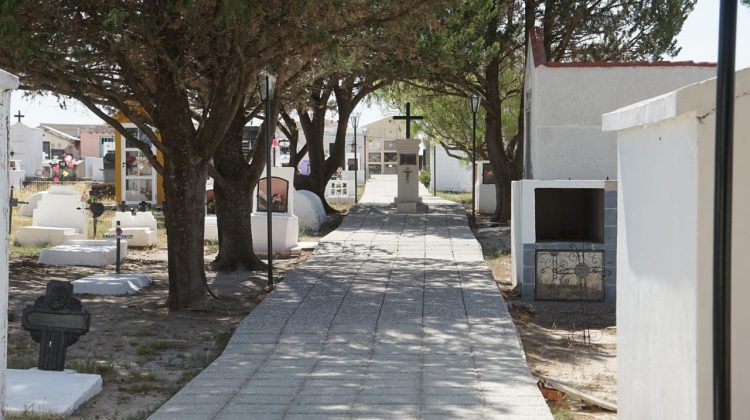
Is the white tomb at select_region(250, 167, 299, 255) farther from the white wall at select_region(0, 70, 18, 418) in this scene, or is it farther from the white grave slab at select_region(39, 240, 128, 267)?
the white wall at select_region(0, 70, 18, 418)

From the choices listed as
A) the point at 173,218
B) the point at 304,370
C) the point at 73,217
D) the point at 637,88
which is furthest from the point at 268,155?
the point at 73,217

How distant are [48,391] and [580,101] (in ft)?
30.2

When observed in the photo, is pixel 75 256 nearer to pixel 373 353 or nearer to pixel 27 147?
pixel 373 353

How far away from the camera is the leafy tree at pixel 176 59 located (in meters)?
11.0

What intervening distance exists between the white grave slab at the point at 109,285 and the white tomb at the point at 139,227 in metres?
6.36

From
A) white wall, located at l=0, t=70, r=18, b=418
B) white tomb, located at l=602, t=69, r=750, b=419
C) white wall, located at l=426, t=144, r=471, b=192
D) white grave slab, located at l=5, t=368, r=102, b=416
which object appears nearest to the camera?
white tomb, located at l=602, t=69, r=750, b=419

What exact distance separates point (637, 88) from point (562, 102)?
3.35ft

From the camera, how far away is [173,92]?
39.2ft

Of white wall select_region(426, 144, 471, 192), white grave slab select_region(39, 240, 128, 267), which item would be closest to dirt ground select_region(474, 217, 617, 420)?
white grave slab select_region(39, 240, 128, 267)

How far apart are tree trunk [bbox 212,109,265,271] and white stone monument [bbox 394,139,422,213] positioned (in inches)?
433

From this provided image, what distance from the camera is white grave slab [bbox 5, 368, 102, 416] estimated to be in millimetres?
6512

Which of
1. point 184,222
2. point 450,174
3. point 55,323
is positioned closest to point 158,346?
point 55,323

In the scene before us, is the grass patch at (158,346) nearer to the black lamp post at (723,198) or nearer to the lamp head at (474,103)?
the black lamp post at (723,198)

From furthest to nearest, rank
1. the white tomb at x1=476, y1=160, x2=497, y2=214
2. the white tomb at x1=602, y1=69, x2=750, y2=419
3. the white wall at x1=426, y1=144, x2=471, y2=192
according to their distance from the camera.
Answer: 1. the white wall at x1=426, y1=144, x2=471, y2=192
2. the white tomb at x1=476, y1=160, x2=497, y2=214
3. the white tomb at x1=602, y1=69, x2=750, y2=419
